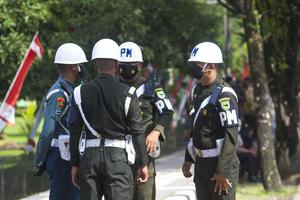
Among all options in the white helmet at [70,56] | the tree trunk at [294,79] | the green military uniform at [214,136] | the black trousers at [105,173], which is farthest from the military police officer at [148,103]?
the tree trunk at [294,79]

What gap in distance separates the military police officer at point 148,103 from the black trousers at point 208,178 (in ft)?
1.93

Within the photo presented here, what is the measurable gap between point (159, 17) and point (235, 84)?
16.5ft

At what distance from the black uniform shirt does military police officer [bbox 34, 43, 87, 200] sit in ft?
3.09

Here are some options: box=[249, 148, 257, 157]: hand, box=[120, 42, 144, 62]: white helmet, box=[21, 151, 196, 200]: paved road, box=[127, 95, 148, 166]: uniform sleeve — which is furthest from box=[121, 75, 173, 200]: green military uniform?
box=[249, 148, 257, 157]: hand

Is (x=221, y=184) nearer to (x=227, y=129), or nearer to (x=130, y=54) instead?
(x=227, y=129)

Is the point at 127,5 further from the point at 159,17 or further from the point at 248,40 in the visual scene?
the point at 248,40

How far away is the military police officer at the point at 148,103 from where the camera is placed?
23.5 feet

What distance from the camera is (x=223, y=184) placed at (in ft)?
21.1

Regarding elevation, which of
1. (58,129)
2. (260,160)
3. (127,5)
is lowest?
(260,160)

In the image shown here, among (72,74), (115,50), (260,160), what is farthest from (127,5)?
(115,50)

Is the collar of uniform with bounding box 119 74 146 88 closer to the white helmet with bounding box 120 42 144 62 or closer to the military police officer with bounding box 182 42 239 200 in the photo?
the white helmet with bounding box 120 42 144 62

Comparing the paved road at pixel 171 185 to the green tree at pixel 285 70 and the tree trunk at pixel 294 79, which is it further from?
the tree trunk at pixel 294 79

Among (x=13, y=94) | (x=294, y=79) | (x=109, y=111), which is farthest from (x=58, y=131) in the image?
(x=294, y=79)

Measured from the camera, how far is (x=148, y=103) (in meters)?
7.32
